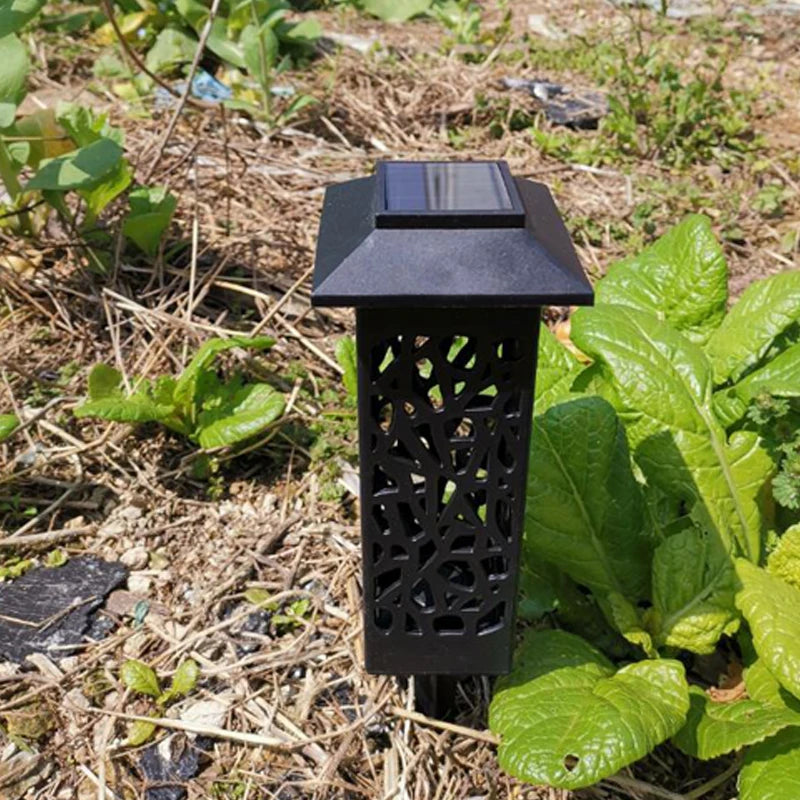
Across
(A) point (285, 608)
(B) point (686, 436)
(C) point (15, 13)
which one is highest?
(C) point (15, 13)

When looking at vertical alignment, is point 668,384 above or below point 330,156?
above

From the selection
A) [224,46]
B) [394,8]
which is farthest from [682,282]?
[394,8]

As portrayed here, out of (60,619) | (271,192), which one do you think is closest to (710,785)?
(60,619)

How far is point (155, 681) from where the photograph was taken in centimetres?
190

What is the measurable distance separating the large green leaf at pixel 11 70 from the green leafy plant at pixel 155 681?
1311mm

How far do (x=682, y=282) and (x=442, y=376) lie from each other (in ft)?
3.17

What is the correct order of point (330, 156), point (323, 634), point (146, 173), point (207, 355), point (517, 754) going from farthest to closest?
point (330, 156), point (146, 173), point (207, 355), point (323, 634), point (517, 754)

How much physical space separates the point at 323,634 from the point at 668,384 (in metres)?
0.86

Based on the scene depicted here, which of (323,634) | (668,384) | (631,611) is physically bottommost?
(323,634)

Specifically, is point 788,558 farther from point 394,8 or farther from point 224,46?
point 394,8

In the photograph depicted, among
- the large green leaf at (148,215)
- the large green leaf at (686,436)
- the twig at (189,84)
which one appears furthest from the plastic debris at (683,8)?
the large green leaf at (686,436)

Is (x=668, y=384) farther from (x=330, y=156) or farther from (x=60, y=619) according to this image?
(x=330, y=156)

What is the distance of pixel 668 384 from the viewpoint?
6.09 ft

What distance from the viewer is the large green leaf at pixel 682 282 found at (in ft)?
6.88
